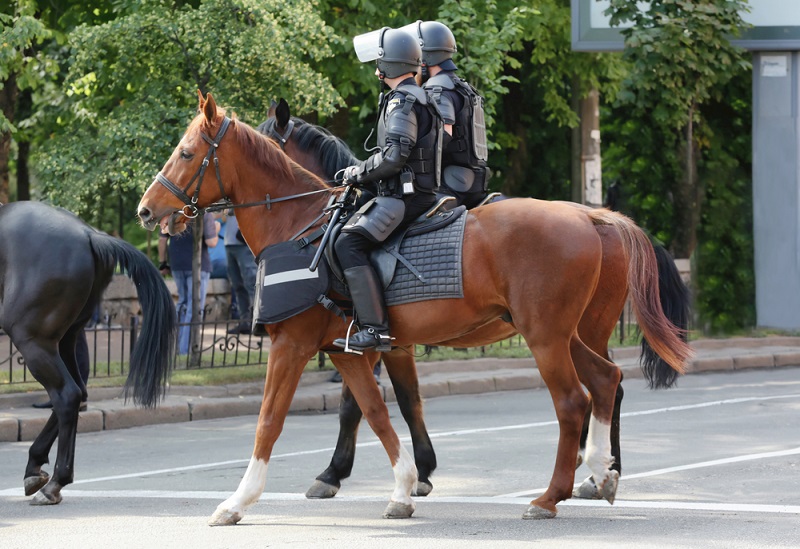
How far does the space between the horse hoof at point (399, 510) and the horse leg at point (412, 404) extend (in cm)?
92

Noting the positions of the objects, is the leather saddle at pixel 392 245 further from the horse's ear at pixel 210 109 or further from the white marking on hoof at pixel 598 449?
the white marking on hoof at pixel 598 449

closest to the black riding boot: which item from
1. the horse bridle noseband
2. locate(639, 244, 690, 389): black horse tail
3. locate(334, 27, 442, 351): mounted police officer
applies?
locate(334, 27, 442, 351): mounted police officer

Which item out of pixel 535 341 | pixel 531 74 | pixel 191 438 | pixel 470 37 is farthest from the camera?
pixel 531 74

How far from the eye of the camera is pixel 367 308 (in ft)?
24.3

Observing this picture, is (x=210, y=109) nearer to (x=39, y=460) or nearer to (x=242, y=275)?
(x=39, y=460)

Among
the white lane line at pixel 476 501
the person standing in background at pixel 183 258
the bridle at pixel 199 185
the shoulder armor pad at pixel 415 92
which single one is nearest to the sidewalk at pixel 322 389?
the person standing in background at pixel 183 258

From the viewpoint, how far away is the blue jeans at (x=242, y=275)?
1677cm

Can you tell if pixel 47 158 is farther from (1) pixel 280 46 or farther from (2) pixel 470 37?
(2) pixel 470 37

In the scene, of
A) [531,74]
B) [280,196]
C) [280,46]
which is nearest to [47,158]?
[280,46]

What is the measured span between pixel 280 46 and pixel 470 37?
3449mm

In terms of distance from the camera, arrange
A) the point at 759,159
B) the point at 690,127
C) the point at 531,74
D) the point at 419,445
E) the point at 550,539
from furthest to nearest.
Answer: the point at 531,74 → the point at 690,127 → the point at 759,159 → the point at 419,445 → the point at 550,539

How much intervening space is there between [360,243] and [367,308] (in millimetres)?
371

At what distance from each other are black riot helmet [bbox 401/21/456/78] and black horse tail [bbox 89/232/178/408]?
2.37m

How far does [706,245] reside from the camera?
20.4 metres
